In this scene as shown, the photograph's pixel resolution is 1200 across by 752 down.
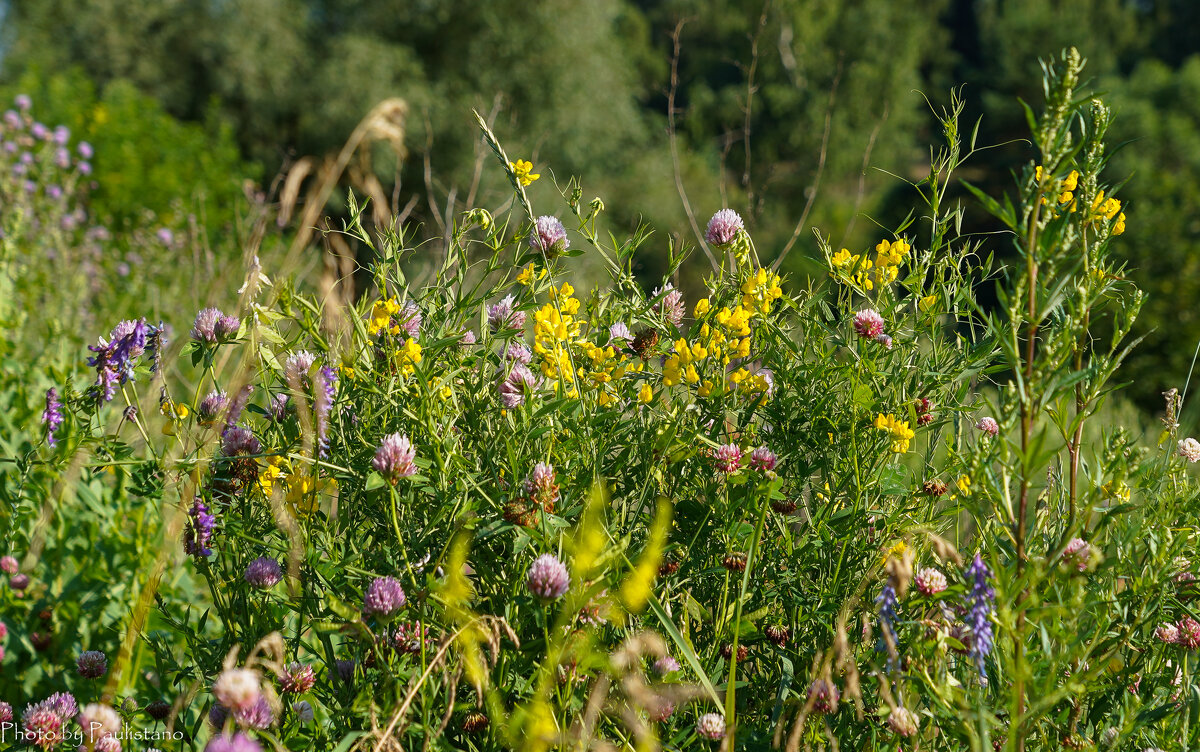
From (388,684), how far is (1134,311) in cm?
104

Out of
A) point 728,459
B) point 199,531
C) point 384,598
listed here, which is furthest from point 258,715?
point 728,459

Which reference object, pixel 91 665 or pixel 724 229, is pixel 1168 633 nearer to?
pixel 724 229

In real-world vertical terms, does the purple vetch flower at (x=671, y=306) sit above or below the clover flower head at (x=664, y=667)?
above

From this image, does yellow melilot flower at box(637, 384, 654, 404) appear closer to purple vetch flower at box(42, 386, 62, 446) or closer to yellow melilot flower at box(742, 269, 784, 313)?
yellow melilot flower at box(742, 269, 784, 313)

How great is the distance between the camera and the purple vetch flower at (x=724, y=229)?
4.85ft

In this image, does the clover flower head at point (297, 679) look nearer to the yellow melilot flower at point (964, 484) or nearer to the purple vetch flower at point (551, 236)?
the purple vetch flower at point (551, 236)

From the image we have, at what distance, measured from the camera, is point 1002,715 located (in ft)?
3.91

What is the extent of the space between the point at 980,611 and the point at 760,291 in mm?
578

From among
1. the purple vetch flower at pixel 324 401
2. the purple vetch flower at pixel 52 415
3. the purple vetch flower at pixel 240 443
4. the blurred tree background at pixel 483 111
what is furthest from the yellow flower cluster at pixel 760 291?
the blurred tree background at pixel 483 111

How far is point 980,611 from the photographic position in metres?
0.96

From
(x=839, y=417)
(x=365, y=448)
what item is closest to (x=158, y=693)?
(x=365, y=448)

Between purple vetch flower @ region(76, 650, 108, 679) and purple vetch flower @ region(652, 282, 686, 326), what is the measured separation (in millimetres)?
1181

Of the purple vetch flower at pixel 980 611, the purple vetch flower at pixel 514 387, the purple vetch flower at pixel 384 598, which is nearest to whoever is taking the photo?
the purple vetch flower at pixel 980 611

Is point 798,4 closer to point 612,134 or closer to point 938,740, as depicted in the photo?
point 612,134
